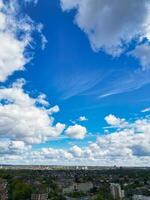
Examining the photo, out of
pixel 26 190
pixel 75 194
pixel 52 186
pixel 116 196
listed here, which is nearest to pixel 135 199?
pixel 116 196

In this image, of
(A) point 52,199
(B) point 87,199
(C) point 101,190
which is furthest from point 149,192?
(A) point 52,199

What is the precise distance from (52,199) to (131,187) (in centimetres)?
6278

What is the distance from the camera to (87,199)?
363 ft

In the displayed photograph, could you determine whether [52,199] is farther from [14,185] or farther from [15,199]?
[14,185]

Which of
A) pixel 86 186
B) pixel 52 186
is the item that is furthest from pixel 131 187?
pixel 52 186

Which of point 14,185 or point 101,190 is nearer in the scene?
point 14,185

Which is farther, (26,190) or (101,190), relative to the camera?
(101,190)

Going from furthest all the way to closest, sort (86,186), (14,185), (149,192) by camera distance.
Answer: (86,186)
(149,192)
(14,185)

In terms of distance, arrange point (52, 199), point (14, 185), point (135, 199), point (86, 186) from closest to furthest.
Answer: point (52, 199)
point (135, 199)
point (14, 185)
point (86, 186)

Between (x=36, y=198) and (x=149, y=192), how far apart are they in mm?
49039

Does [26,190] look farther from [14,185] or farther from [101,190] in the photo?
[101,190]

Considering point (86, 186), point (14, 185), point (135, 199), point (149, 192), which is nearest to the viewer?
point (135, 199)

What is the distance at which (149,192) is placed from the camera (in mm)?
141875

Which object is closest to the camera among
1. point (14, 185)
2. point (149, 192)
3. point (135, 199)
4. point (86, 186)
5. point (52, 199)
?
point (52, 199)
